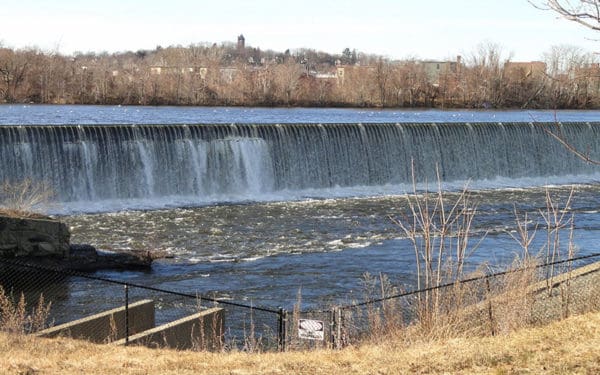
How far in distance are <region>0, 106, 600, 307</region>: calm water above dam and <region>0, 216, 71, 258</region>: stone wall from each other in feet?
4.66

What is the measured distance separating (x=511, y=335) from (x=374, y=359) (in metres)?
1.88

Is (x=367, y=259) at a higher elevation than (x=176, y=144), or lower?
lower

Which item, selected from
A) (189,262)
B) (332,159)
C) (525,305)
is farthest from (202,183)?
(525,305)

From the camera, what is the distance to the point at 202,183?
2942 centimetres

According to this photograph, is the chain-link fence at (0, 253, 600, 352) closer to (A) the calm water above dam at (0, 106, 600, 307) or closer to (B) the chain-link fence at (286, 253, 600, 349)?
(B) the chain-link fence at (286, 253, 600, 349)

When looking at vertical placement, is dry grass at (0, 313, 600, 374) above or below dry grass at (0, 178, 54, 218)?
above

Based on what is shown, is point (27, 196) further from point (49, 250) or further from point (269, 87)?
point (269, 87)

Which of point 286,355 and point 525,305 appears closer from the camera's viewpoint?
point 286,355

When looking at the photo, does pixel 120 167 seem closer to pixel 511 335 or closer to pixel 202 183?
pixel 202 183

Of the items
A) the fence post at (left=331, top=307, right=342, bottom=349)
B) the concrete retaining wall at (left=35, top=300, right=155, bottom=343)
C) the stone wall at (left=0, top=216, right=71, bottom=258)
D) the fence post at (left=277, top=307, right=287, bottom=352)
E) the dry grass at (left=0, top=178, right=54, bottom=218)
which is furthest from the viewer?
the dry grass at (left=0, top=178, right=54, bottom=218)

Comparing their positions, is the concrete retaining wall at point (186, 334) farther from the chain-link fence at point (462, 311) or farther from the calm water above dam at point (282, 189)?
the calm water above dam at point (282, 189)

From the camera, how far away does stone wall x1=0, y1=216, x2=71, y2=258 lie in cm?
1800

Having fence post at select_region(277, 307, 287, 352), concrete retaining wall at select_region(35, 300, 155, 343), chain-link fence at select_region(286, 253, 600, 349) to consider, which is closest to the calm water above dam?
concrete retaining wall at select_region(35, 300, 155, 343)

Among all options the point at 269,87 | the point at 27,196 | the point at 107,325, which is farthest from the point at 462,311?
the point at 269,87
